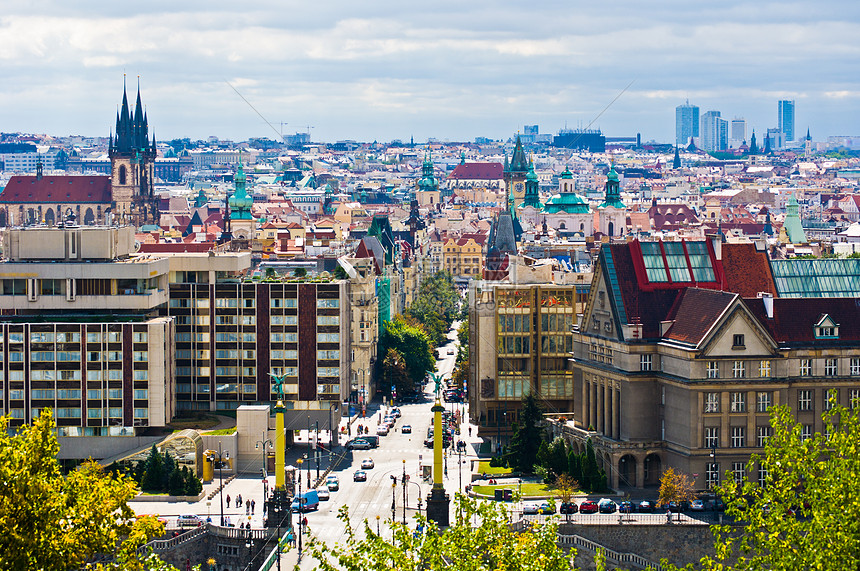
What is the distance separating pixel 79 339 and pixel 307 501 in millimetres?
23398

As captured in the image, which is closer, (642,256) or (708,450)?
(708,450)

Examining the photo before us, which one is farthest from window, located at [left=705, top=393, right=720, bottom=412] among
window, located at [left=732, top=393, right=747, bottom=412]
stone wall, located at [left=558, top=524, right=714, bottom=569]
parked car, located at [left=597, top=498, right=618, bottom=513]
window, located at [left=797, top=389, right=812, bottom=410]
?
stone wall, located at [left=558, top=524, right=714, bottom=569]

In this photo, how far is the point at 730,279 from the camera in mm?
117125

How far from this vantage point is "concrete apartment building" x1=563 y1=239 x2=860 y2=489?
10831cm

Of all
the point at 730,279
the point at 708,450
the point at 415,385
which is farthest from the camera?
the point at 415,385

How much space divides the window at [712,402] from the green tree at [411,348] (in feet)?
195

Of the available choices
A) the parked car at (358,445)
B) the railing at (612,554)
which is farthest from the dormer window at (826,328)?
the parked car at (358,445)

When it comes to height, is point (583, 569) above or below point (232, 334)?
below

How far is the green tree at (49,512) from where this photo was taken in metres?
63.6

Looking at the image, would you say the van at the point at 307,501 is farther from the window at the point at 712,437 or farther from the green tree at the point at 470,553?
the green tree at the point at 470,553

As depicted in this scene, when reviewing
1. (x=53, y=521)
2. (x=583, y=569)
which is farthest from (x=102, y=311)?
(x=53, y=521)

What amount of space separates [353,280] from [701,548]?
59.2m

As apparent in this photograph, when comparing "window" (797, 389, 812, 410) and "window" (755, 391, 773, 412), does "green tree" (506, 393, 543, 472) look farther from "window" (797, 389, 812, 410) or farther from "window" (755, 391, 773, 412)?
"window" (797, 389, 812, 410)

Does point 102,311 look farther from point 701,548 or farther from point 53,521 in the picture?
point 53,521
